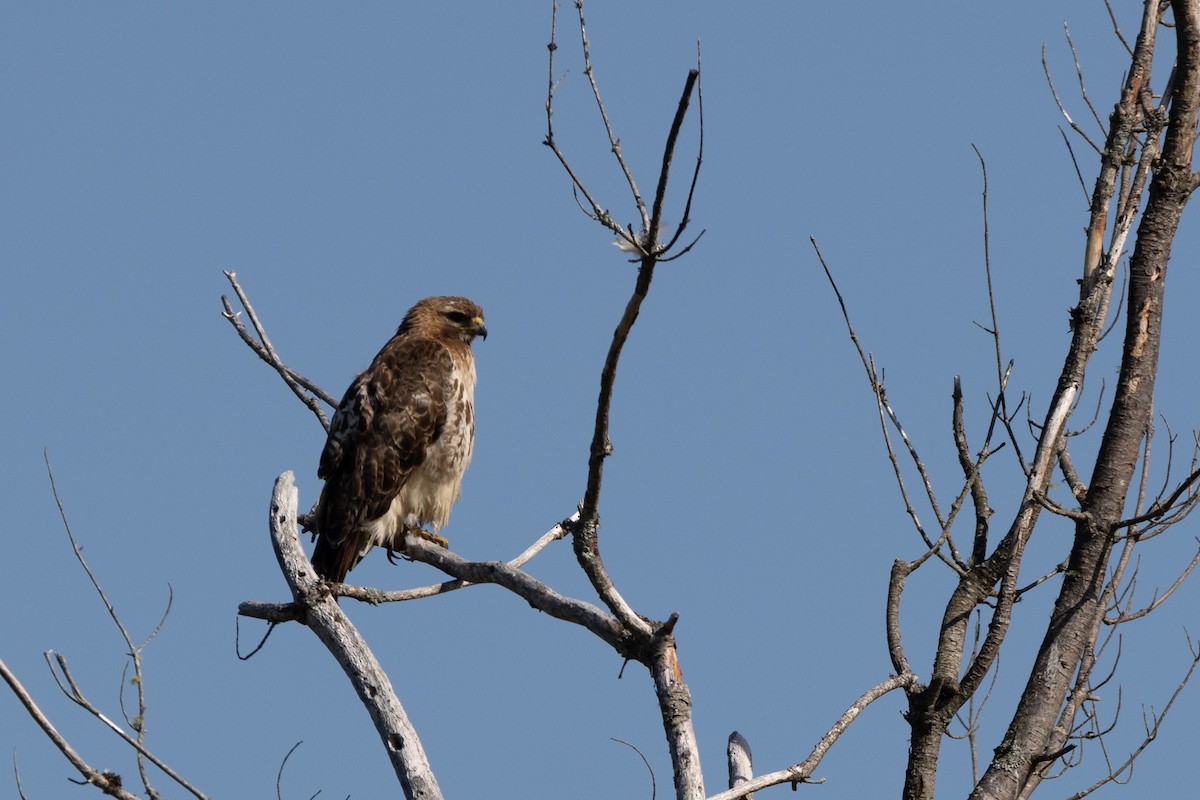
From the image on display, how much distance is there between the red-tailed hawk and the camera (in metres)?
6.50

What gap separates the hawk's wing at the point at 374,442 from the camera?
647 centimetres

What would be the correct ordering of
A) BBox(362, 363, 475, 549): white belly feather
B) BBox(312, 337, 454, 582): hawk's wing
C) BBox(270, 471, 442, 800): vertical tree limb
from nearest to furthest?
BBox(270, 471, 442, 800): vertical tree limb, BBox(312, 337, 454, 582): hawk's wing, BBox(362, 363, 475, 549): white belly feather

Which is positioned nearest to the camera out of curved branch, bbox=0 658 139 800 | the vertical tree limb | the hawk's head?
curved branch, bbox=0 658 139 800

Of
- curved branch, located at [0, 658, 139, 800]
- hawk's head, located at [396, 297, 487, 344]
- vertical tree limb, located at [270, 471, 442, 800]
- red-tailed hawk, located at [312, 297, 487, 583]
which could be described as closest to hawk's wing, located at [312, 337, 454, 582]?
red-tailed hawk, located at [312, 297, 487, 583]

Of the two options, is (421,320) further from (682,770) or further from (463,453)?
(682,770)

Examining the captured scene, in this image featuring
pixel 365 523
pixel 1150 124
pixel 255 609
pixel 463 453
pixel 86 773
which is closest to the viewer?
pixel 86 773

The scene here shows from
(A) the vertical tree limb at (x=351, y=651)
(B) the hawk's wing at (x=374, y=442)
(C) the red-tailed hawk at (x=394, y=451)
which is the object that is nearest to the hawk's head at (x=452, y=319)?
(C) the red-tailed hawk at (x=394, y=451)

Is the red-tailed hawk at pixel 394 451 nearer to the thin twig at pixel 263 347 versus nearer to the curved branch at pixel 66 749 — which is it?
the thin twig at pixel 263 347

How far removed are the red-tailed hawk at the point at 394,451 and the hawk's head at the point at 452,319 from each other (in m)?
0.20

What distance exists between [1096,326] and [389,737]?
258 centimetres

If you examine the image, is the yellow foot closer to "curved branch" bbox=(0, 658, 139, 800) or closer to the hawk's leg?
the hawk's leg

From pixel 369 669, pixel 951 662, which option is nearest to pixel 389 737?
pixel 369 669

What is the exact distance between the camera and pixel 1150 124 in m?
4.68

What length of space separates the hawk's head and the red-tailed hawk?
0.20 m
